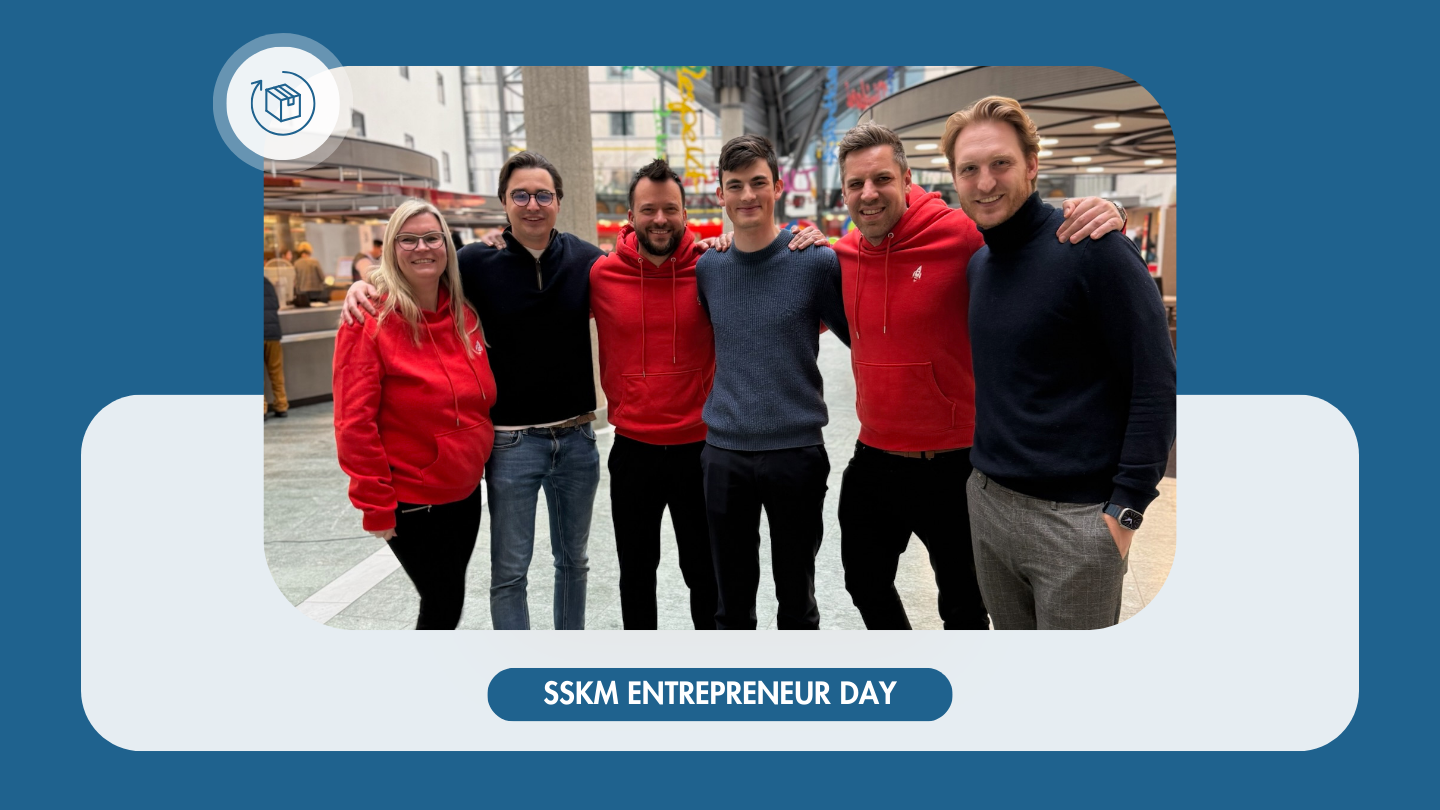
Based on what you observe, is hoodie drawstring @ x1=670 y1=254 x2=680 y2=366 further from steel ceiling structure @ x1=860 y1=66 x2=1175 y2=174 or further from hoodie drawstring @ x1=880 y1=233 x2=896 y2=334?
steel ceiling structure @ x1=860 y1=66 x2=1175 y2=174

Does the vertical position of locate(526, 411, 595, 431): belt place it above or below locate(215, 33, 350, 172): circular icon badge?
below

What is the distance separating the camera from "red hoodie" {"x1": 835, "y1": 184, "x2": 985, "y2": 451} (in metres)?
2.51

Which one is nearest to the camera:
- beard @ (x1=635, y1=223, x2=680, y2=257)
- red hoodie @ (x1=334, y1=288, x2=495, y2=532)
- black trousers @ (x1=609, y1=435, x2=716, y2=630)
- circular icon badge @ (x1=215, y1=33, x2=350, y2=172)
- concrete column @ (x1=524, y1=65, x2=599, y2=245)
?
circular icon badge @ (x1=215, y1=33, x2=350, y2=172)

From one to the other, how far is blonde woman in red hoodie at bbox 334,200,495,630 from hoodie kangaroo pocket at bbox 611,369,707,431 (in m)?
0.44

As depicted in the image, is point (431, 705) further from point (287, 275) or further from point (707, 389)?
point (287, 275)

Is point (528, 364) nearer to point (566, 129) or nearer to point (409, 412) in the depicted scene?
point (409, 412)

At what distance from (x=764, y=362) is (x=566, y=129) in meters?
4.47

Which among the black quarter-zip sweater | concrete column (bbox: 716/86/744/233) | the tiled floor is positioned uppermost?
concrete column (bbox: 716/86/744/233)

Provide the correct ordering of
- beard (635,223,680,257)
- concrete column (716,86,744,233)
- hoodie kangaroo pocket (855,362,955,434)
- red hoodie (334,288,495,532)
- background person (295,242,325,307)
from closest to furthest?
red hoodie (334,288,495,532)
hoodie kangaroo pocket (855,362,955,434)
beard (635,223,680,257)
background person (295,242,325,307)
concrete column (716,86,744,233)

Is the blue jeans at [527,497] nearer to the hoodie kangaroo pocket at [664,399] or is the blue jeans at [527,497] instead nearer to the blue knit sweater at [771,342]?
the hoodie kangaroo pocket at [664,399]

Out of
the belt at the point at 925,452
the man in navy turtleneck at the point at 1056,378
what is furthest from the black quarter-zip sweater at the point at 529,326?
the man in navy turtleneck at the point at 1056,378

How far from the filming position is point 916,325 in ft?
8.30

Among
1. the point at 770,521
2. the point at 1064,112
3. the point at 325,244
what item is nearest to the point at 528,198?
the point at 770,521

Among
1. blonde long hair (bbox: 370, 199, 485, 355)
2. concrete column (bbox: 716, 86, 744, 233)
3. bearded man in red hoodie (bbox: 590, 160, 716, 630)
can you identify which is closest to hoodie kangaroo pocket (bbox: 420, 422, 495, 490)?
blonde long hair (bbox: 370, 199, 485, 355)
